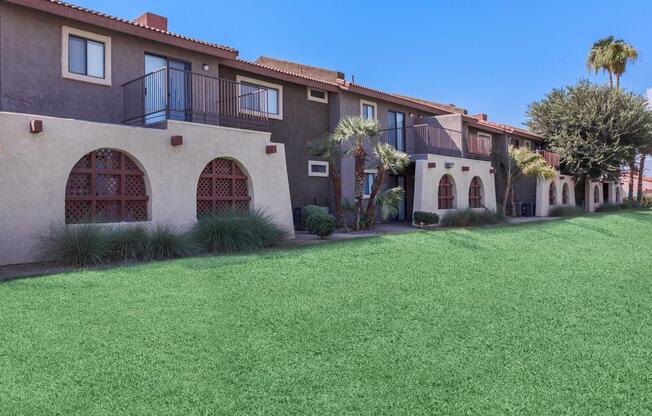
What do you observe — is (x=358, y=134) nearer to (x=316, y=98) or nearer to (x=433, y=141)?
(x=316, y=98)

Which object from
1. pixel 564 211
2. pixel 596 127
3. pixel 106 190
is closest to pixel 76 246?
pixel 106 190

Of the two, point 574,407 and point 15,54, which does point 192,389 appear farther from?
point 15,54

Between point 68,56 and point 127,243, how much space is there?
5.50m

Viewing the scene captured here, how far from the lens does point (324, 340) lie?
5.52m

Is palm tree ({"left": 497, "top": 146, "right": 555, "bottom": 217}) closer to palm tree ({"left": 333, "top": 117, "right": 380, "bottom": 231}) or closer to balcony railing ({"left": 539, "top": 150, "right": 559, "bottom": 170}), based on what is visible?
balcony railing ({"left": 539, "top": 150, "right": 559, "bottom": 170})

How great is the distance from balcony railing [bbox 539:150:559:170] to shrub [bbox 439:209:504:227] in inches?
392

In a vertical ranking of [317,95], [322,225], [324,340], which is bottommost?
[324,340]

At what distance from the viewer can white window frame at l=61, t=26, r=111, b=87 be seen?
12.3 meters

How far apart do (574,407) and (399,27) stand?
23821mm

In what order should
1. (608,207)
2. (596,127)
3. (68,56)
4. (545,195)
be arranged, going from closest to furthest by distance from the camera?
(68,56), (545,195), (596,127), (608,207)

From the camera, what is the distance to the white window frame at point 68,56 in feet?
40.4

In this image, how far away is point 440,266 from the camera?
9836 millimetres

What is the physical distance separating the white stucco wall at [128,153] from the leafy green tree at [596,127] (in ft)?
77.3

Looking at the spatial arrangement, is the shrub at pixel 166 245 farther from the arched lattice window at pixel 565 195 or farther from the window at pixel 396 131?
the arched lattice window at pixel 565 195
